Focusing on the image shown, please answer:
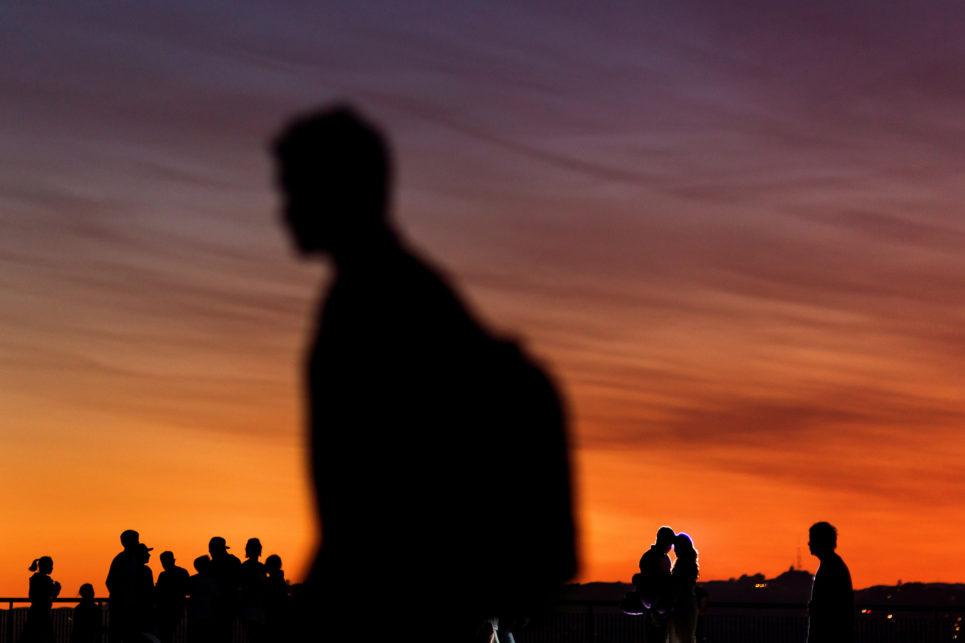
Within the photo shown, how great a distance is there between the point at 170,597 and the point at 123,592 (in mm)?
863

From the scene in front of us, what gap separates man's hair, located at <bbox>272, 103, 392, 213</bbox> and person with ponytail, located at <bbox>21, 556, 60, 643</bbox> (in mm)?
16356

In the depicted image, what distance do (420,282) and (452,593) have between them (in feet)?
1.60

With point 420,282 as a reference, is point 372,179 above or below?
above

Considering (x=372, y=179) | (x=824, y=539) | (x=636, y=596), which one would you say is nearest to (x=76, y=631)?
(x=636, y=596)

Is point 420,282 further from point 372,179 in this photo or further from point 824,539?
point 824,539

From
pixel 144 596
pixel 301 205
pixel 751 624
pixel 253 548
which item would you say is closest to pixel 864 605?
pixel 751 624

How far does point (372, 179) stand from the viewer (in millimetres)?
2482

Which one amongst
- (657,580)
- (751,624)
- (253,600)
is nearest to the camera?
(657,580)

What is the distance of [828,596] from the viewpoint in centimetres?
1211

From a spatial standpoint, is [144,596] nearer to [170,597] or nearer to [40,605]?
[170,597]

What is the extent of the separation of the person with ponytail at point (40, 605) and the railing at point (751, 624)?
223 inches

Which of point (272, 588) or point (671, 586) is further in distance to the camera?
point (272, 588)

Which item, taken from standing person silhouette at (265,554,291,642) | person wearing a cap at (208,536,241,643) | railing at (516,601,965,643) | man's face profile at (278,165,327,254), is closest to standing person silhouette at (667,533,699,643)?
standing person silhouette at (265,554,291,642)

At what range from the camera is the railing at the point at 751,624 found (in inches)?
950
